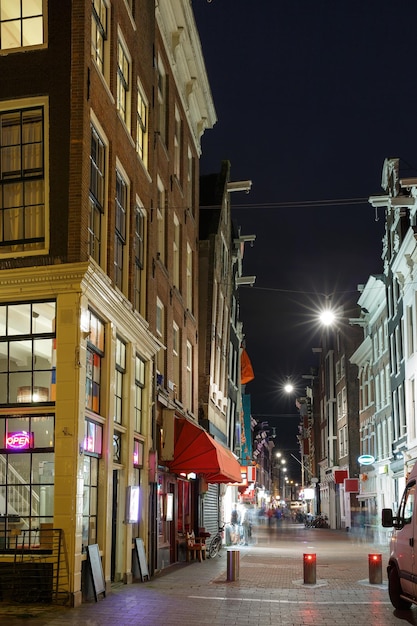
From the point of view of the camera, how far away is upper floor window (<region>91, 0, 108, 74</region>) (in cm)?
1762

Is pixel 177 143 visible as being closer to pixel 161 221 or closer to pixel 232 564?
pixel 161 221

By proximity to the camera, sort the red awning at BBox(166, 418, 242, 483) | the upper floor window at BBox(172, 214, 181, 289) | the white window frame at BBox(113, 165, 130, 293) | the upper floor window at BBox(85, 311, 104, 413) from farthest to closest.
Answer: the upper floor window at BBox(172, 214, 181, 289), the red awning at BBox(166, 418, 242, 483), the white window frame at BBox(113, 165, 130, 293), the upper floor window at BBox(85, 311, 104, 413)

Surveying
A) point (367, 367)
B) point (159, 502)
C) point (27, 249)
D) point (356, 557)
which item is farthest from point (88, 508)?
point (367, 367)

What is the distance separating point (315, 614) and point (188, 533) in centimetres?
1324

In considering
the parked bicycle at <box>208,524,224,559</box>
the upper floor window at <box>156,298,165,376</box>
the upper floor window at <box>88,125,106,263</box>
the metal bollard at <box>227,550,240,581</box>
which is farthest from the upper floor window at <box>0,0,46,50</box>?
the parked bicycle at <box>208,524,224,559</box>

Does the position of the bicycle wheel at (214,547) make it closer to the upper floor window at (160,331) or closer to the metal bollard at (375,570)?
the upper floor window at (160,331)

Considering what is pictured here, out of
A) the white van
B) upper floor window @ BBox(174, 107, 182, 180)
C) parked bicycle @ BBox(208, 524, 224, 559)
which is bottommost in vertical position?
parked bicycle @ BBox(208, 524, 224, 559)

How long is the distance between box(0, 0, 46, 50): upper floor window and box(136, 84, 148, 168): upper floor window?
5042 millimetres

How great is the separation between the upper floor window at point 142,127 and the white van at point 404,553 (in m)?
11.8

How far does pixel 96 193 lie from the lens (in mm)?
17750

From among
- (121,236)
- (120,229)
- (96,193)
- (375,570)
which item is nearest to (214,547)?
(375,570)

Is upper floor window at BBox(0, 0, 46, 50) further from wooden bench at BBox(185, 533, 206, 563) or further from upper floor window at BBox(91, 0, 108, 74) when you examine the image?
wooden bench at BBox(185, 533, 206, 563)

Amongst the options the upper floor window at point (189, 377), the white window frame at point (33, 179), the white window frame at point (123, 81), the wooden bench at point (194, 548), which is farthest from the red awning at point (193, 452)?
the white window frame at point (33, 179)

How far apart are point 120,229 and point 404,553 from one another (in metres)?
10.1
